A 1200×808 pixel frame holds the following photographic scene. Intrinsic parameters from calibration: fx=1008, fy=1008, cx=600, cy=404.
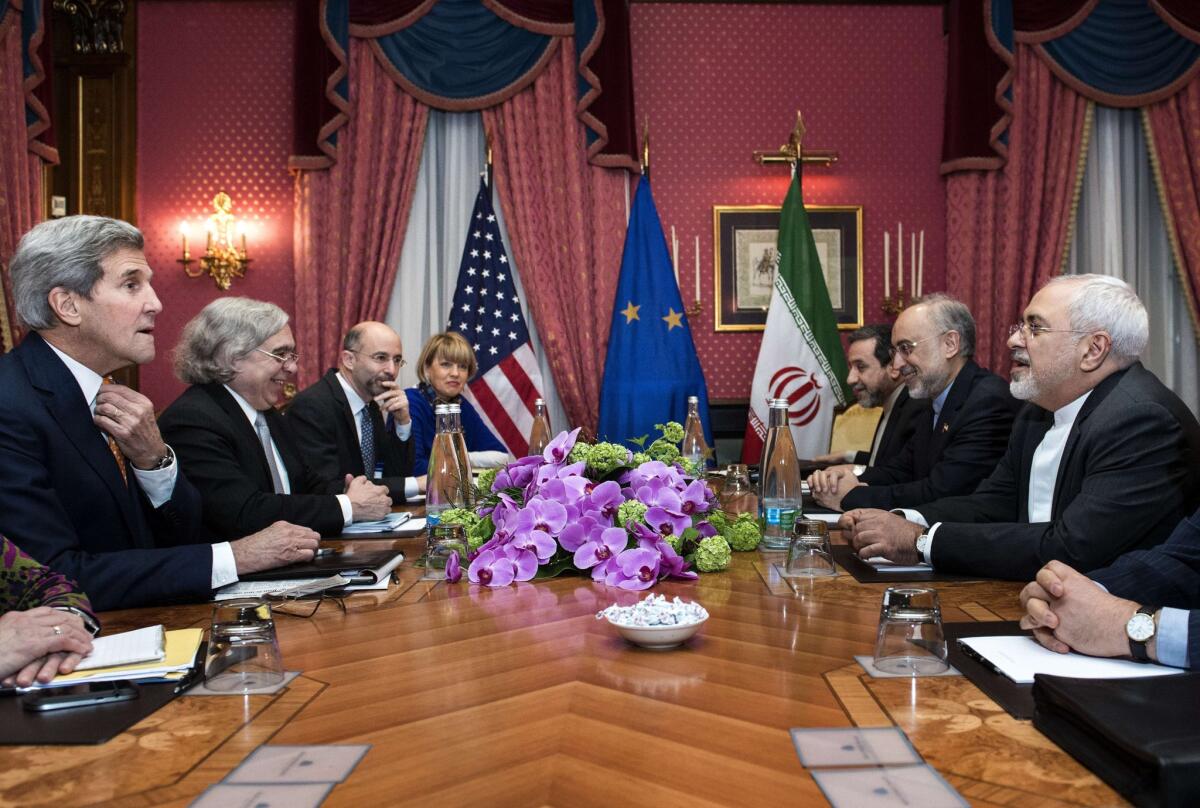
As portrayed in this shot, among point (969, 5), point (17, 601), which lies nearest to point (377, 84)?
point (969, 5)

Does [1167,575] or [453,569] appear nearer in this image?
[1167,575]

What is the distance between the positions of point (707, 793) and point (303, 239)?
5.35 m

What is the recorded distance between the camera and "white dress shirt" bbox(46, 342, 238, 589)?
2.07m

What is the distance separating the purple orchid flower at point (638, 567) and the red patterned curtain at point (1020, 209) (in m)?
4.46

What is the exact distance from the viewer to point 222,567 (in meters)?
2.07

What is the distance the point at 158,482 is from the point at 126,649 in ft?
2.92

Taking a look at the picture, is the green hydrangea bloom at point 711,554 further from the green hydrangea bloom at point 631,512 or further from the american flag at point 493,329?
the american flag at point 493,329

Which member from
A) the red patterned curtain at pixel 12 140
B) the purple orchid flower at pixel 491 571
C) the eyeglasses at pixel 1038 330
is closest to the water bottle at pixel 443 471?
the purple orchid flower at pixel 491 571

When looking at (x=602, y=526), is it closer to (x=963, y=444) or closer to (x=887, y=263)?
(x=963, y=444)

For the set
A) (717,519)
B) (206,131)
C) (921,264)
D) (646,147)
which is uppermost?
(206,131)

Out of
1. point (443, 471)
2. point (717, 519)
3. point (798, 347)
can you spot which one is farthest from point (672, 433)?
point (798, 347)

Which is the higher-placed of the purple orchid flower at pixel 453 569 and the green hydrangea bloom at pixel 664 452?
the green hydrangea bloom at pixel 664 452

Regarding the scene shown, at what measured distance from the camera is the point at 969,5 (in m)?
5.86

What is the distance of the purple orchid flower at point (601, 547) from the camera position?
2090 mm
